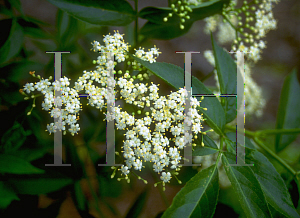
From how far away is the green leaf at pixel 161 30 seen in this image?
103cm

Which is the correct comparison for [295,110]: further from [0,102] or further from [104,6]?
[0,102]

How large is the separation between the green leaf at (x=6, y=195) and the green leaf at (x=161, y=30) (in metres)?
0.81

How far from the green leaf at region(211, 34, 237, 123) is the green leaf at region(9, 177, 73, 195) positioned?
717 mm

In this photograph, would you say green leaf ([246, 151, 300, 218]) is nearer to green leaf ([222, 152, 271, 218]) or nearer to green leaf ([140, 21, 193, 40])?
green leaf ([222, 152, 271, 218])

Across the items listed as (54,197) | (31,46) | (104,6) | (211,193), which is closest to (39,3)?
(31,46)

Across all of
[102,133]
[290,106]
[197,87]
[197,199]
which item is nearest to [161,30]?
[197,87]

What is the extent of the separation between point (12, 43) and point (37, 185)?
0.56 m

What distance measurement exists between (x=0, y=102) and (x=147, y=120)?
614 mm

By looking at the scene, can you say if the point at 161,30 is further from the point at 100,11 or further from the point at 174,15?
the point at 100,11

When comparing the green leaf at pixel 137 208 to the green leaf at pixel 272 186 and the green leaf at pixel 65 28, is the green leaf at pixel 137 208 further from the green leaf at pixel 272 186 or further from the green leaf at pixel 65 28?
the green leaf at pixel 65 28

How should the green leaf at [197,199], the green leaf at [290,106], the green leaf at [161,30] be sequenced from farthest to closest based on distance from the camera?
the green leaf at [290,106] < the green leaf at [161,30] < the green leaf at [197,199]

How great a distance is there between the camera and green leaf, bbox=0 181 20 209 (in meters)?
0.73

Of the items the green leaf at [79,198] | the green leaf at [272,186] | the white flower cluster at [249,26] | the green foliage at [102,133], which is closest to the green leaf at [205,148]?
the green foliage at [102,133]

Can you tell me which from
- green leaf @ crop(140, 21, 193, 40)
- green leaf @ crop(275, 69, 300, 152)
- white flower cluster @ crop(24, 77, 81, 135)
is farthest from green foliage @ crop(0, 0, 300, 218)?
green leaf @ crop(275, 69, 300, 152)
